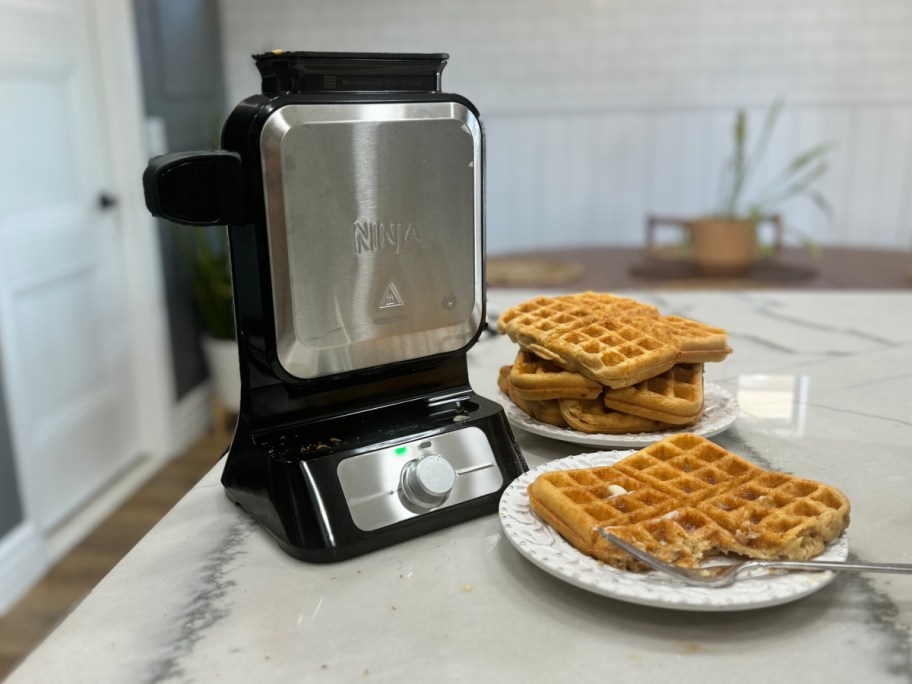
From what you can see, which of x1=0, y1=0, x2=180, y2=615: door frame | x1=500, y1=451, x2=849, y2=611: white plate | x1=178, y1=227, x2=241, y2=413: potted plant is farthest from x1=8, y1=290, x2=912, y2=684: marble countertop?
x1=178, y1=227, x2=241, y2=413: potted plant

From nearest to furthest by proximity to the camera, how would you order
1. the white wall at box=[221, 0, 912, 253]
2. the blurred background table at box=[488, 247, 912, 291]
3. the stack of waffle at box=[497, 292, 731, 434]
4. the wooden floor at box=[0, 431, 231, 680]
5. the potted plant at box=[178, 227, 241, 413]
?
1. the stack of waffle at box=[497, 292, 731, 434]
2. the wooden floor at box=[0, 431, 231, 680]
3. the blurred background table at box=[488, 247, 912, 291]
4. the potted plant at box=[178, 227, 241, 413]
5. the white wall at box=[221, 0, 912, 253]

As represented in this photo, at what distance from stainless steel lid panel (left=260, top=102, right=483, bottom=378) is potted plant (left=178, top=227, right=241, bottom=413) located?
8.38ft

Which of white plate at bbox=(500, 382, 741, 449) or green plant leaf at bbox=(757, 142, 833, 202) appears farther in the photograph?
green plant leaf at bbox=(757, 142, 833, 202)

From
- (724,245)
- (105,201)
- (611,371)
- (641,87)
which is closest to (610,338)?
(611,371)

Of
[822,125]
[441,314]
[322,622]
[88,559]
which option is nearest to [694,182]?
[822,125]

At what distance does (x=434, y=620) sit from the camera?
65 centimetres

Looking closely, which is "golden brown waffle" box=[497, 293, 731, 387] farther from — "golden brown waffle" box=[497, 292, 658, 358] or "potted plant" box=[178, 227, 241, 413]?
"potted plant" box=[178, 227, 241, 413]

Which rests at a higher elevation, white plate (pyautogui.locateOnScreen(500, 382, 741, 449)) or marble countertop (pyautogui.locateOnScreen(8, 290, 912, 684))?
white plate (pyautogui.locateOnScreen(500, 382, 741, 449))

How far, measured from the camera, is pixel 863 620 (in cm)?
64

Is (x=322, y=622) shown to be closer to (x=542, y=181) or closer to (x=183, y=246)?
(x=183, y=246)

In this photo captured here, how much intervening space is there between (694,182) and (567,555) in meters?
3.41

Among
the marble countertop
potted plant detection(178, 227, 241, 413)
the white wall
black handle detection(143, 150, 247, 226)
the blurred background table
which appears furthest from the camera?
the white wall

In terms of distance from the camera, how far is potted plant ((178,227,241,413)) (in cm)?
328

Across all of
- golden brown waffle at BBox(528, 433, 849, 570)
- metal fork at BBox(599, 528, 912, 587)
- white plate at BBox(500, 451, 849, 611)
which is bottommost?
→ white plate at BBox(500, 451, 849, 611)
